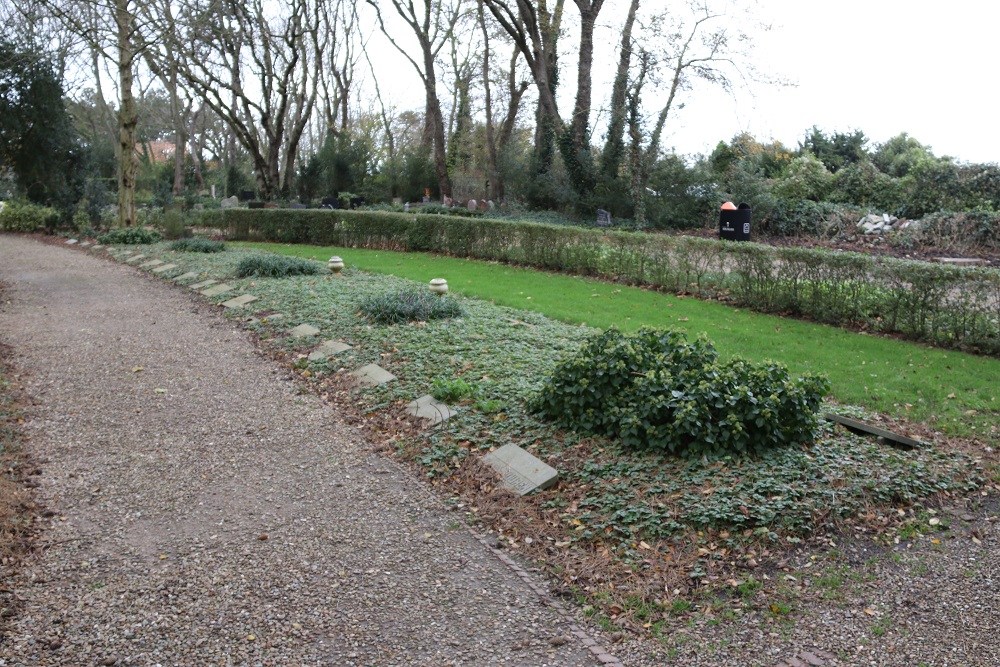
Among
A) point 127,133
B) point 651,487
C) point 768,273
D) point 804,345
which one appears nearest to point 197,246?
point 127,133

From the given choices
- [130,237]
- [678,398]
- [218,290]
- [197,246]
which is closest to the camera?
[678,398]

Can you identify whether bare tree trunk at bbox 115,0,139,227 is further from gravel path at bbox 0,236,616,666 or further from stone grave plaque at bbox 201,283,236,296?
gravel path at bbox 0,236,616,666

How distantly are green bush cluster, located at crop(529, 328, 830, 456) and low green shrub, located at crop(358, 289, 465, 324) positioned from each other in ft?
10.3

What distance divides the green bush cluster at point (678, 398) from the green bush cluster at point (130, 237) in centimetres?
1564

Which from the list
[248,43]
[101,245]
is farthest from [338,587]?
[248,43]

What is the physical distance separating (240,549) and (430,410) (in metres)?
2.12

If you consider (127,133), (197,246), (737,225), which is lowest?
(197,246)

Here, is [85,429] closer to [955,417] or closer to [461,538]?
[461,538]

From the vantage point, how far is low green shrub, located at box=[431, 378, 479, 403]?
19.1 ft

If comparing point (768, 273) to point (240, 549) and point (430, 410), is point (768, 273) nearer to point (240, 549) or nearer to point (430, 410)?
point (430, 410)

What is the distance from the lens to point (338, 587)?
3.48 m

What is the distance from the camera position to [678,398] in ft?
15.1

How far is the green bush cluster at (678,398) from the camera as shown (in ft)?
14.6

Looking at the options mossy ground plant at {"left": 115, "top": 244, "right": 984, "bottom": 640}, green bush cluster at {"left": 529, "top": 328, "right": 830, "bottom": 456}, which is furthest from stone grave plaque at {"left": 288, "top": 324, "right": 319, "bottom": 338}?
green bush cluster at {"left": 529, "top": 328, "right": 830, "bottom": 456}
